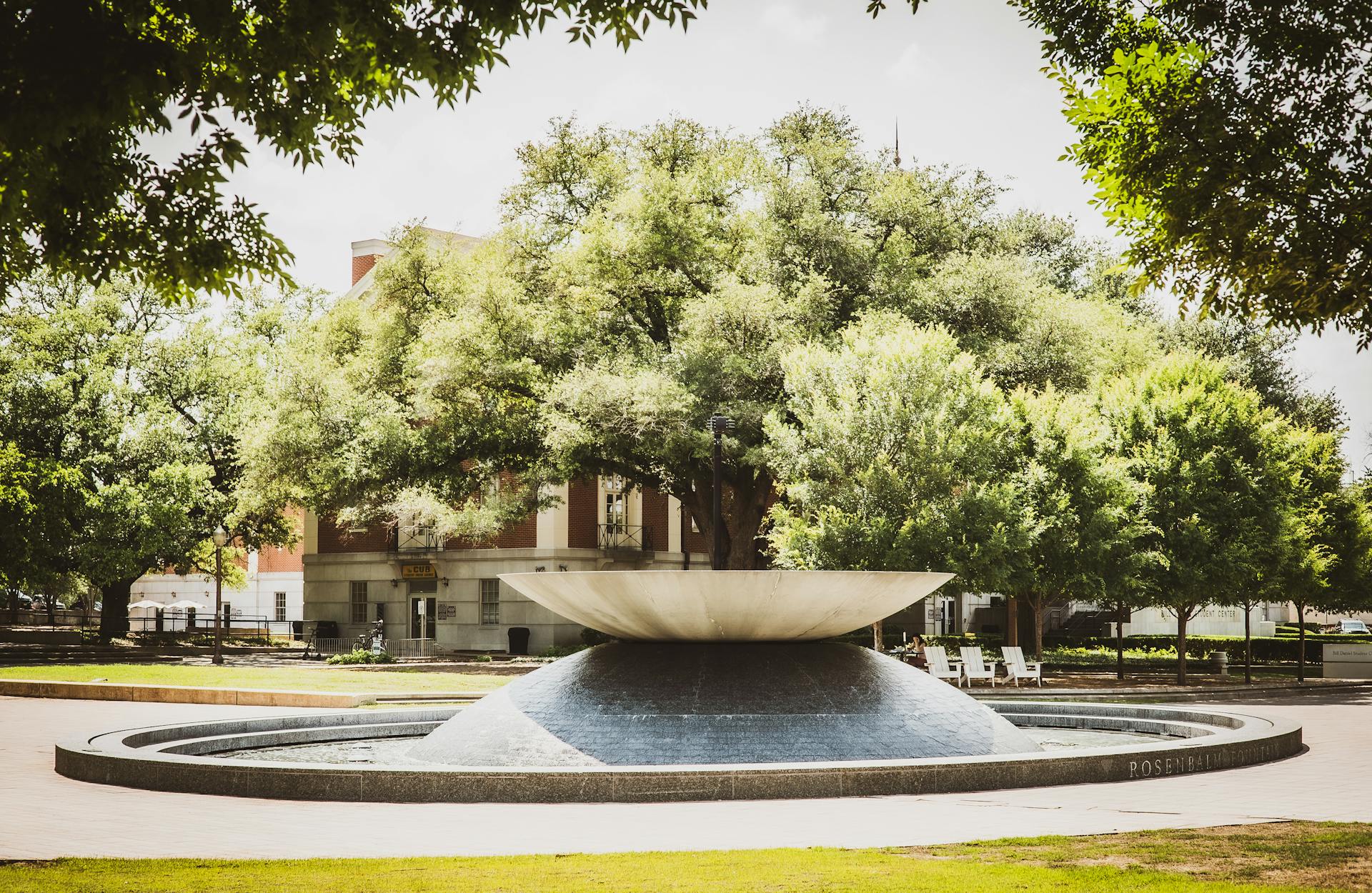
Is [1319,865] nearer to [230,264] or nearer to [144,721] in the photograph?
[230,264]

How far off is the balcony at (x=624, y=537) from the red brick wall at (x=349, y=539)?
8.40 m

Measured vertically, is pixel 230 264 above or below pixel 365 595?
above

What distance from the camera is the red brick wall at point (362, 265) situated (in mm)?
52906

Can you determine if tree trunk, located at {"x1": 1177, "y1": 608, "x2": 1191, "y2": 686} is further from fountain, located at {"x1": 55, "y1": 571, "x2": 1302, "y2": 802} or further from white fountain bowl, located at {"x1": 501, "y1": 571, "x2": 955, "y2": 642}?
white fountain bowl, located at {"x1": 501, "y1": 571, "x2": 955, "y2": 642}

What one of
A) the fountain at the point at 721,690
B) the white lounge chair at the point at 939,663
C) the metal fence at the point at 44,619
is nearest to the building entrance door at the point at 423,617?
the metal fence at the point at 44,619

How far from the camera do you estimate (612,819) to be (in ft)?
31.7

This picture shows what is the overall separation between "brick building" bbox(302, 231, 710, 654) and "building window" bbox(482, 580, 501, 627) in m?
0.04

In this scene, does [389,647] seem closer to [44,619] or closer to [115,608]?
[115,608]

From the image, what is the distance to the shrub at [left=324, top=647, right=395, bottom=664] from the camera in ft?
127

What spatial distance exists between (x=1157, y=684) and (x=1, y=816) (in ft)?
87.3

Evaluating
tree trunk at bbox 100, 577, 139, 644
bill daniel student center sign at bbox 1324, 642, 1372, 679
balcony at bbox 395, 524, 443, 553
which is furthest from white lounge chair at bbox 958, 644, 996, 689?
tree trunk at bbox 100, 577, 139, 644

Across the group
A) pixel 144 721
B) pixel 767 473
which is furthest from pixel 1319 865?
pixel 767 473

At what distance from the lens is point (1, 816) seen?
32.3 feet

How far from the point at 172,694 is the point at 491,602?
74.7 feet
